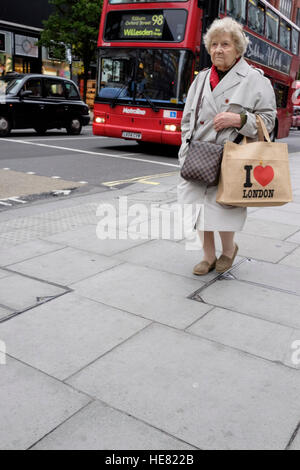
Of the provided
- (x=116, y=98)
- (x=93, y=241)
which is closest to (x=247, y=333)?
(x=93, y=241)

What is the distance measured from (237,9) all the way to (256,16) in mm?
1370

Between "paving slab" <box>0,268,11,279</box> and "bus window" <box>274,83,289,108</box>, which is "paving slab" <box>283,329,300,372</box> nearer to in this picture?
"paving slab" <box>0,268,11,279</box>

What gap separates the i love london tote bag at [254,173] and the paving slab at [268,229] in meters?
1.84

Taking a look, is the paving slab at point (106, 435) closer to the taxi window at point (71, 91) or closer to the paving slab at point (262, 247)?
the paving slab at point (262, 247)

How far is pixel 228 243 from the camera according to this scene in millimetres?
3854

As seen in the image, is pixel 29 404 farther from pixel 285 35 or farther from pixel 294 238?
pixel 285 35

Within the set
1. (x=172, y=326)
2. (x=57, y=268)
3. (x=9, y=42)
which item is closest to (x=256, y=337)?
(x=172, y=326)

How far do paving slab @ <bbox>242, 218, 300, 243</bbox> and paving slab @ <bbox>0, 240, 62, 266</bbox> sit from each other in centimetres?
216

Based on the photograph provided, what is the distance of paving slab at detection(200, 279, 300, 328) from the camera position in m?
3.14

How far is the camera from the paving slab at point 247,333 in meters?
2.69

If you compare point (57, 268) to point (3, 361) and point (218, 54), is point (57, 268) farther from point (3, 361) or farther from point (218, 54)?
point (218, 54)

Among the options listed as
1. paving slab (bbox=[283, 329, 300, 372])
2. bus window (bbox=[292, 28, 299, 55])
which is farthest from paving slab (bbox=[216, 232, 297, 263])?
bus window (bbox=[292, 28, 299, 55])

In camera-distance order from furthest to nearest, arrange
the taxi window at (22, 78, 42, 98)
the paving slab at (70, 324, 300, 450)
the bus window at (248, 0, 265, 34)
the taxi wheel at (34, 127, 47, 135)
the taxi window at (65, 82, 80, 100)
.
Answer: the taxi window at (65, 82, 80, 100) → the taxi wheel at (34, 127, 47, 135) → the taxi window at (22, 78, 42, 98) → the bus window at (248, 0, 265, 34) → the paving slab at (70, 324, 300, 450)

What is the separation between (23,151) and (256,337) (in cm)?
986
